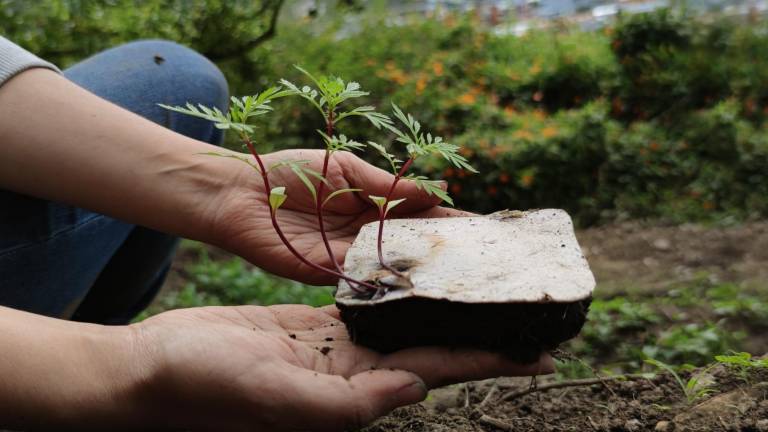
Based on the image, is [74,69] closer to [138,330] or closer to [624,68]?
[138,330]

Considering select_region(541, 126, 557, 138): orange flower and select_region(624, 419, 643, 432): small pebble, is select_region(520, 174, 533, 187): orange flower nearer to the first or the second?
select_region(541, 126, 557, 138): orange flower

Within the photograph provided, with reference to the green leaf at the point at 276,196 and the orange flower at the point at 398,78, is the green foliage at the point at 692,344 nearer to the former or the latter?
the green leaf at the point at 276,196

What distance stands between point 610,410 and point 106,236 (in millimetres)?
1529

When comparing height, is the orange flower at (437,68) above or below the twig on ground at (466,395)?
below

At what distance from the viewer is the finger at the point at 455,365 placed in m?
1.50

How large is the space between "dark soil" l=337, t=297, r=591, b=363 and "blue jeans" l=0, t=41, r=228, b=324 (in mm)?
1004

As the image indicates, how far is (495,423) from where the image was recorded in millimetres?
1787

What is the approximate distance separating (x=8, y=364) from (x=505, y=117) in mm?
5335

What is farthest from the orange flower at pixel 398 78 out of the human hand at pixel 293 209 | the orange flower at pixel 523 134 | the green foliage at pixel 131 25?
the human hand at pixel 293 209

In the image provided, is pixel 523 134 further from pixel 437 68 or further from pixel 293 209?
pixel 293 209

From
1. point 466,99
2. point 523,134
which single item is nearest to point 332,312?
point 523,134

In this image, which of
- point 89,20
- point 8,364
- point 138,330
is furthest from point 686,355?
point 89,20

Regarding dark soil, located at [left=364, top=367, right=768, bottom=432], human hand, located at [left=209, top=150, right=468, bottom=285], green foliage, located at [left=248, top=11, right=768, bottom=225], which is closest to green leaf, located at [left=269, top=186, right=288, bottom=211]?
human hand, located at [left=209, top=150, right=468, bottom=285]

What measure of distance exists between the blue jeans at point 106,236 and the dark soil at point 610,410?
1019mm
